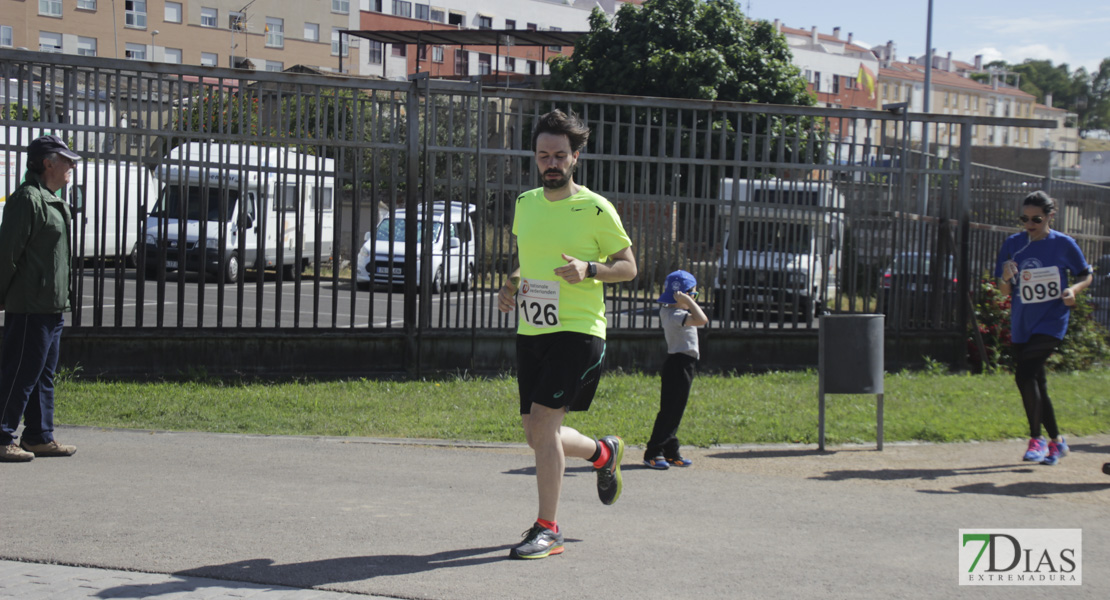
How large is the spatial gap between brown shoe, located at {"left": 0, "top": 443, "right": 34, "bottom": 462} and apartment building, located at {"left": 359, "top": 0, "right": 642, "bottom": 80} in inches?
2312

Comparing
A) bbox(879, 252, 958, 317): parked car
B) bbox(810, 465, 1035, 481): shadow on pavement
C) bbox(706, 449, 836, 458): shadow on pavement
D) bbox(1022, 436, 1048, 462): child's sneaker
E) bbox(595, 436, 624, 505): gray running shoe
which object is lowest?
bbox(706, 449, 836, 458): shadow on pavement

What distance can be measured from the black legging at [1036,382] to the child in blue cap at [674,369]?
7.69ft

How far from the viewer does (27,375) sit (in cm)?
648

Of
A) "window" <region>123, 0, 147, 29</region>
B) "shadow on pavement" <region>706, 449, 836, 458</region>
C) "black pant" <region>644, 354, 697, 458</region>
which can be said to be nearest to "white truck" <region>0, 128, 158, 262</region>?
"black pant" <region>644, 354, 697, 458</region>

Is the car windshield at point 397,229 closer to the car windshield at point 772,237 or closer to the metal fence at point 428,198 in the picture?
the metal fence at point 428,198

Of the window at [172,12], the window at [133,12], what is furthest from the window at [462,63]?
the window at [133,12]

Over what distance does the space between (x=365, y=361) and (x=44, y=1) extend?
5010 centimetres

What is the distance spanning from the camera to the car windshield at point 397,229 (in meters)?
9.76

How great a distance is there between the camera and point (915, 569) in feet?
15.4

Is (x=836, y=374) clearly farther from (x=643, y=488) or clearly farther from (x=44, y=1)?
(x=44, y=1)

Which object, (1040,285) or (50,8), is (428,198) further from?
(50,8)

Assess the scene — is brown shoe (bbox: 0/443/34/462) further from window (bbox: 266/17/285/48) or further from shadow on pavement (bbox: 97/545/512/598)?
window (bbox: 266/17/285/48)

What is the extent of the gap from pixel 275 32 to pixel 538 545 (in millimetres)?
58407

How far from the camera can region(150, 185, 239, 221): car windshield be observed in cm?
956
